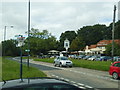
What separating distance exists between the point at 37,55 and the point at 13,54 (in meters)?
20.6

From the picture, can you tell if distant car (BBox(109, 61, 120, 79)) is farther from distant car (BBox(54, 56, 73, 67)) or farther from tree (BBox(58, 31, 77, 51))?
tree (BBox(58, 31, 77, 51))

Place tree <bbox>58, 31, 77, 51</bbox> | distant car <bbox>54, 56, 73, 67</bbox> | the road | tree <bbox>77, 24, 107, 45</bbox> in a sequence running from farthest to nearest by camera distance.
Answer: tree <bbox>77, 24, 107, 45</bbox> → tree <bbox>58, 31, 77, 51</bbox> → distant car <bbox>54, 56, 73, 67</bbox> → the road

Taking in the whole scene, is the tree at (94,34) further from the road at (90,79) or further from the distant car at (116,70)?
the distant car at (116,70)

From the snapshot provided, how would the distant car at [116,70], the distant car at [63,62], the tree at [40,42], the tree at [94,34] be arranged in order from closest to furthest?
the distant car at [116,70], the distant car at [63,62], the tree at [40,42], the tree at [94,34]

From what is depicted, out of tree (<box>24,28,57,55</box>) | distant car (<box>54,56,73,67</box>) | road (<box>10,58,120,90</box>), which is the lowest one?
road (<box>10,58,120,90</box>)

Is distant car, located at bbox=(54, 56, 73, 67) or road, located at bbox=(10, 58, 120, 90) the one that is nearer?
road, located at bbox=(10, 58, 120, 90)

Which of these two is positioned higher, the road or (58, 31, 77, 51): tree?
(58, 31, 77, 51): tree

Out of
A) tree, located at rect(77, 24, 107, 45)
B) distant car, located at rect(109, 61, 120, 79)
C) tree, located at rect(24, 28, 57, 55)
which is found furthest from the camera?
tree, located at rect(77, 24, 107, 45)

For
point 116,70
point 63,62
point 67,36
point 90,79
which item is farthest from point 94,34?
point 90,79

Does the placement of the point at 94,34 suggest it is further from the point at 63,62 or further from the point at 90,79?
the point at 90,79

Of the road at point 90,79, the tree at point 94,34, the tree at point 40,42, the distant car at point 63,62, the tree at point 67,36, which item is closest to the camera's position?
the road at point 90,79

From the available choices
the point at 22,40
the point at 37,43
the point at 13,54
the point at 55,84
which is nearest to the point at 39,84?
the point at 55,84

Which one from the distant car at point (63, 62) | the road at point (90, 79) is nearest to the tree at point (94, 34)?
the distant car at point (63, 62)

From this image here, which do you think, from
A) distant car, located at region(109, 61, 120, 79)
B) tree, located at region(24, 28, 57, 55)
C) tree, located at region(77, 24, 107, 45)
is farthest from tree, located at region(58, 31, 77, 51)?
distant car, located at region(109, 61, 120, 79)
